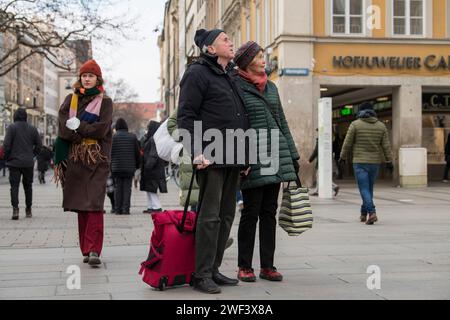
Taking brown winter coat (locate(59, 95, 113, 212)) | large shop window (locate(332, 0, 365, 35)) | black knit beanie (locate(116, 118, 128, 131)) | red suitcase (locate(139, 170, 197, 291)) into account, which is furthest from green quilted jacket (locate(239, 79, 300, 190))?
large shop window (locate(332, 0, 365, 35))

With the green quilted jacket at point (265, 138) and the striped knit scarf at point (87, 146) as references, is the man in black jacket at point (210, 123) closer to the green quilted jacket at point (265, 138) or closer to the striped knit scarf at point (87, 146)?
the green quilted jacket at point (265, 138)

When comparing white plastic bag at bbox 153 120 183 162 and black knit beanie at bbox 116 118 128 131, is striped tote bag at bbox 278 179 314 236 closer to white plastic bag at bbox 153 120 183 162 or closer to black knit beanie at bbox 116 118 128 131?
white plastic bag at bbox 153 120 183 162

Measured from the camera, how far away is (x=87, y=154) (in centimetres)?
693

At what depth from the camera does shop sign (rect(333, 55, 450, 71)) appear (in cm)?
2395

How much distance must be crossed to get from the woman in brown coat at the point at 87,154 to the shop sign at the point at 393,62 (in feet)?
58.5

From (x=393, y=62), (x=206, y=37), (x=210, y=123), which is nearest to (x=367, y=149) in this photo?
(x=206, y=37)

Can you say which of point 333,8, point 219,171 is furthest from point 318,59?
point 219,171

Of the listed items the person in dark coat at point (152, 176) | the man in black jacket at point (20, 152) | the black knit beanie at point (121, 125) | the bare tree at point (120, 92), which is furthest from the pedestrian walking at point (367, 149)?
the bare tree at point (120, 92)

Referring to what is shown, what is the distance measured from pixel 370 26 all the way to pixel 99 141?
1863 cm

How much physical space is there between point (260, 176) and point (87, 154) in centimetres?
199

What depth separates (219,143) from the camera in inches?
213

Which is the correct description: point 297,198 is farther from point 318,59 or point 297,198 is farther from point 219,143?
point 318,59

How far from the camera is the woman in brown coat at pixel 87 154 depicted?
6.87m

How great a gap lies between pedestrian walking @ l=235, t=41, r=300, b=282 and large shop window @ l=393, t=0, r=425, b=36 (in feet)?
63.8
